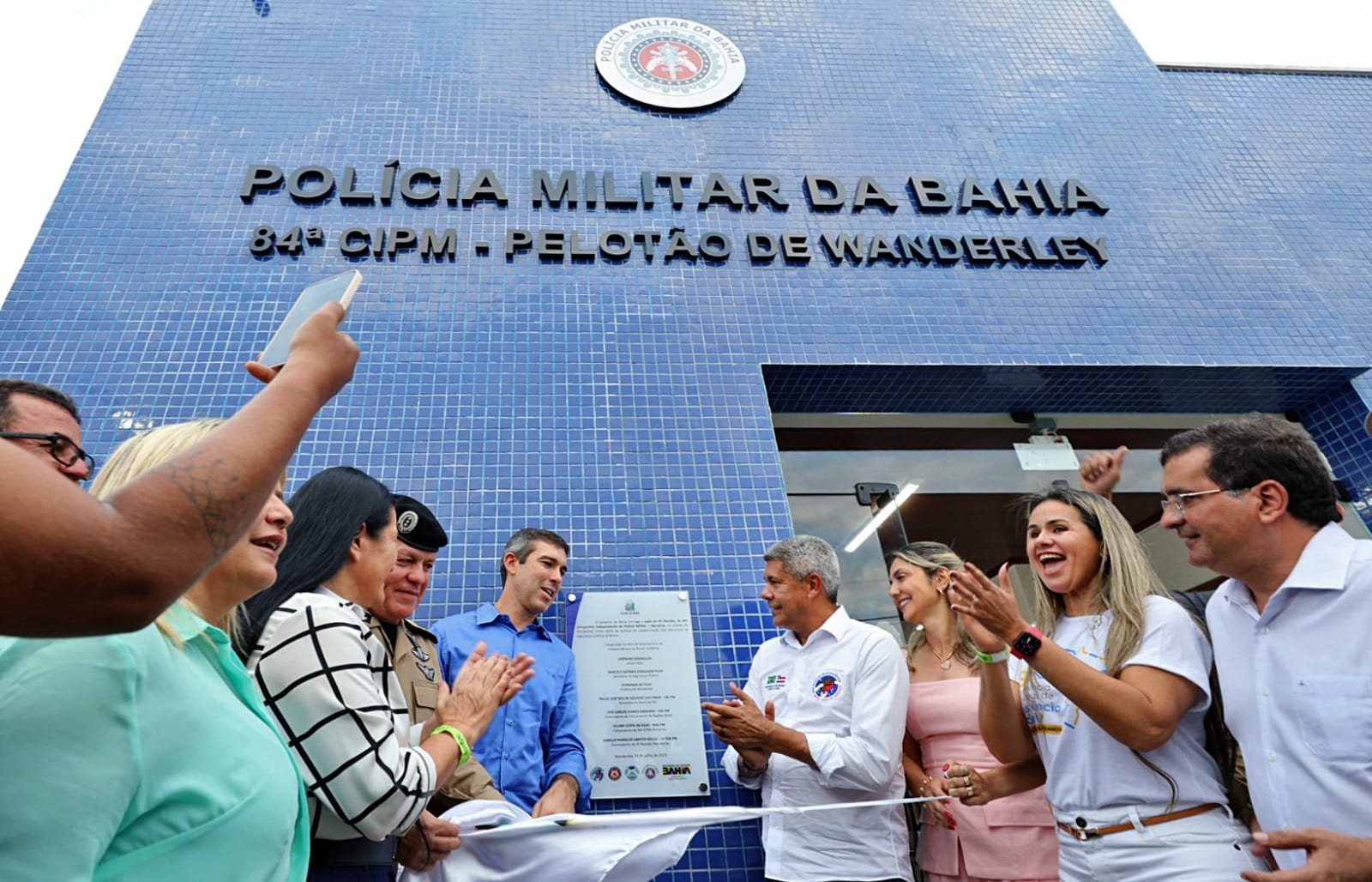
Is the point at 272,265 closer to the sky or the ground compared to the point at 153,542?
closer to the sky

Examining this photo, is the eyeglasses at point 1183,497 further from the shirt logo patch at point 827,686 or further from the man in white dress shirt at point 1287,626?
Result: the shirt logo patch at point 827,686

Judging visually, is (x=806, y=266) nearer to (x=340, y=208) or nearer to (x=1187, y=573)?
(x=340, y=208)

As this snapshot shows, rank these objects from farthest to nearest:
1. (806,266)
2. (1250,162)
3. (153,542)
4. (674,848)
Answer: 1. (1250,162)
2. (806,266)
3. (674,848)
4. (153,542)

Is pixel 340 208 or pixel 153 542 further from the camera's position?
pixel 340 208

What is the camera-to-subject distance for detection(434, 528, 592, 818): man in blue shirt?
276 cm

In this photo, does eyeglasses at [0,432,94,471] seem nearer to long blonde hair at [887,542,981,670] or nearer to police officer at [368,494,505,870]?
police officer at [368,494,505,870]

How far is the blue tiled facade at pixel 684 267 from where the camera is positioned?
12.4ft

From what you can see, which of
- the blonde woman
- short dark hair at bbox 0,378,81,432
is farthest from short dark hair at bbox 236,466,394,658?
the blonde woman

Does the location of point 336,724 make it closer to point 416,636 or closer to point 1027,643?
point 416,636

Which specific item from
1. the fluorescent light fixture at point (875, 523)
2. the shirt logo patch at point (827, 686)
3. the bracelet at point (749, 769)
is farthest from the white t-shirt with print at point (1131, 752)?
the fluorescent light fixture at point (875, 523)

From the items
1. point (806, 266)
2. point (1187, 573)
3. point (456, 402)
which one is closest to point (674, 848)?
point (456, 402)

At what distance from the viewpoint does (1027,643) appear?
1.90 metres

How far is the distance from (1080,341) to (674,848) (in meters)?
3.44

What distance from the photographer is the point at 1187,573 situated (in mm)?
6527
